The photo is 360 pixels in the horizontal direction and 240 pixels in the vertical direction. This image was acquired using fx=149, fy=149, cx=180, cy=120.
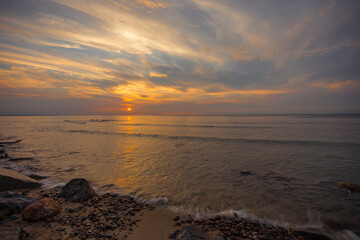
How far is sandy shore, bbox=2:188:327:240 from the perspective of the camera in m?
4.41

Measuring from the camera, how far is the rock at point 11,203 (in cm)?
502

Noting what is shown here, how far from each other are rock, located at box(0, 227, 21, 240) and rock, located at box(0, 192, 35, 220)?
1.54 m

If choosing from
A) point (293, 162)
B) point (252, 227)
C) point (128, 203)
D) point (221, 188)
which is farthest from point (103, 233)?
point (293, 162)

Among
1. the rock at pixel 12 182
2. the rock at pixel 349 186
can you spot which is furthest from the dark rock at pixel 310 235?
the rock at pixel 12 182

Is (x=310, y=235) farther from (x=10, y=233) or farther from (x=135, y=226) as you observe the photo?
(x=10, y=233)

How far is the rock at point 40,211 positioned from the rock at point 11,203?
529 mm

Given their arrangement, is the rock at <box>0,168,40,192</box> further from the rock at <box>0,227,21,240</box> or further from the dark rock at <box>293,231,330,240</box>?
the dark rock at <box>293,231,330,240</box>

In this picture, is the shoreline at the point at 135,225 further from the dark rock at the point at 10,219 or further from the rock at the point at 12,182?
the rock at the point at 12,182

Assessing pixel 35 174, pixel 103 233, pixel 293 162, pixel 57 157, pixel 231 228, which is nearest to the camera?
pixel 103 233

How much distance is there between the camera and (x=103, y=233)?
4.48 meters

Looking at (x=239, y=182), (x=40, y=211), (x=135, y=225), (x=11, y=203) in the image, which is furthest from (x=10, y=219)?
(x=239, y=182)

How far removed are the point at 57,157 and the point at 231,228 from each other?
1576cm

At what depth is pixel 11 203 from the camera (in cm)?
531

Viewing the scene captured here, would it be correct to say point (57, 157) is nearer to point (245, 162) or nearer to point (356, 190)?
point (245, 162)
